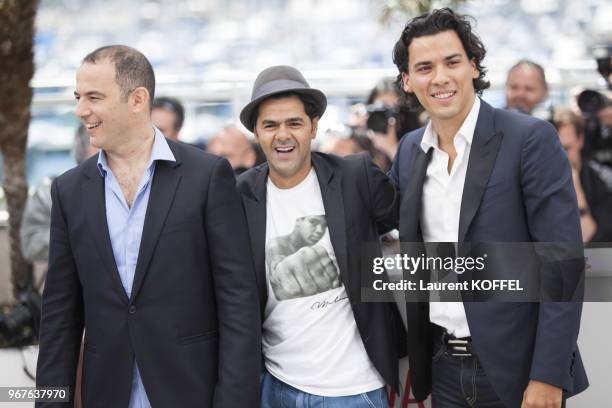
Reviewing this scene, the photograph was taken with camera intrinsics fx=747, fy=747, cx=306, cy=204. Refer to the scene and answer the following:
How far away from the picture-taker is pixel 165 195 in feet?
7.45

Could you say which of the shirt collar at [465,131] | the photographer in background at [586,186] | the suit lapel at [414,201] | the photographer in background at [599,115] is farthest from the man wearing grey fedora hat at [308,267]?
the photographer in background at [599,115]

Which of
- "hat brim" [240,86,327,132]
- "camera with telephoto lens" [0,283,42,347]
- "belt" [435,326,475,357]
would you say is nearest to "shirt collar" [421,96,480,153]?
"hat brim" [240,86,327,132]

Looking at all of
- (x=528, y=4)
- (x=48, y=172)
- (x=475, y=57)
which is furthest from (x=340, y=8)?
(x=475, y=57)

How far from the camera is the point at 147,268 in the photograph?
2.21 meters

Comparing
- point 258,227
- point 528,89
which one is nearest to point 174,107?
point 528,89

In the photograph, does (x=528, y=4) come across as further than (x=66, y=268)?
Yes

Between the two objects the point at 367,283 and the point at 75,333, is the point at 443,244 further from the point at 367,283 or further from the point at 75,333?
the point at 75,333

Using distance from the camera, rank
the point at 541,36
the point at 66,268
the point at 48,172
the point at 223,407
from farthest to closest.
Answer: the point at 541,36
the point at 48,172
the point at 66,268
the point at 223,407

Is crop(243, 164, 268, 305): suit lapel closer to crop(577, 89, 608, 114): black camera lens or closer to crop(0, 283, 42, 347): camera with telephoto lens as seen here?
crop(0, 283, 42, 347): camera with telephoto lens

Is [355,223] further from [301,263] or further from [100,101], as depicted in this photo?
[100,101]

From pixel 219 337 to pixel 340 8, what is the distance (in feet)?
43.2

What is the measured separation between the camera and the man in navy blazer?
2.23m

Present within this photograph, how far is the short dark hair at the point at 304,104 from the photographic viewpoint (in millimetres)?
2480

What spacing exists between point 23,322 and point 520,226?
9.68 ft
